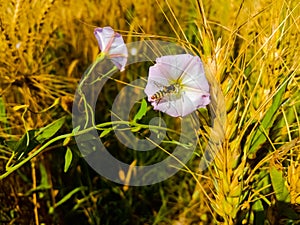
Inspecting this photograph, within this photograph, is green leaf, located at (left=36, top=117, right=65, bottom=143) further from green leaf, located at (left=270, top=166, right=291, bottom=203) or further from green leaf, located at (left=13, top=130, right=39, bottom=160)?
green leaf, located at (left=270, top=166, right=291, bottom=203)

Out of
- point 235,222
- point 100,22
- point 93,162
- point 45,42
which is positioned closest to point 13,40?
point 45,42

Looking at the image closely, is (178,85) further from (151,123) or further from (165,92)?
(151,123)

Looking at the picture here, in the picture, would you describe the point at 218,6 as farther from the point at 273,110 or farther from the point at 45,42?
the point at 273,110

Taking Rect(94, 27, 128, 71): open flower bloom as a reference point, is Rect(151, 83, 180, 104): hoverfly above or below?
below

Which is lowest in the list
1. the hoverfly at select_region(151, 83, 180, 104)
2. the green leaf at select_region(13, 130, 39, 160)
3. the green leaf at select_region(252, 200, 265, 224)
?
the green leaf at select_region(252, 200, 265, 224)

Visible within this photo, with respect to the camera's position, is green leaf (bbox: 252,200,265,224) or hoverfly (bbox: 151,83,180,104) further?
green leaf (bbox: 252,200,265,224)

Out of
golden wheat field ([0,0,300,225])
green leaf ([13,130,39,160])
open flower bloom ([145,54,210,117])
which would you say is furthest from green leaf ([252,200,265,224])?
green leaf ([13,130,39,160])

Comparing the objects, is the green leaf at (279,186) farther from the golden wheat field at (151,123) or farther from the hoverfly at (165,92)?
the hoverfly at (165,92)
